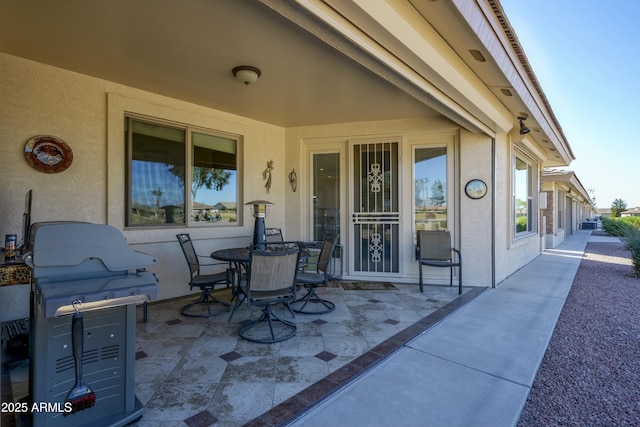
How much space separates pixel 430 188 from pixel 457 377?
135 inches

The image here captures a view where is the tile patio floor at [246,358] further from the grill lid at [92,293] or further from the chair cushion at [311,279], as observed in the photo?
the grill lid at [92,293]

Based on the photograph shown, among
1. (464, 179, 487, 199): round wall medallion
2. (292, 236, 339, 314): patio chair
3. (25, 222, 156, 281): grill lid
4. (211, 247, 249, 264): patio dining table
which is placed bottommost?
(292, 236, 339, 314): patio chair

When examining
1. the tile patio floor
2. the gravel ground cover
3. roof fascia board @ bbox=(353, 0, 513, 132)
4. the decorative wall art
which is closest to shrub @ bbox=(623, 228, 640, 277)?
the gravel ground cover

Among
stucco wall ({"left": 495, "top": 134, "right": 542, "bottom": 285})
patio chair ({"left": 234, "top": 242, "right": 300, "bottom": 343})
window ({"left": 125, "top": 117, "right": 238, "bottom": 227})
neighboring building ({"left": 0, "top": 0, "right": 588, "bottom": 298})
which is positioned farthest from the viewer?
stucco wall ({"left": 495, "top": 134, "right": 542, "bottom": 285})

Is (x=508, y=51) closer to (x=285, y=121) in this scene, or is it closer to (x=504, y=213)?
(x=504, y=213)

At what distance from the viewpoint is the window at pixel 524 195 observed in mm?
6296

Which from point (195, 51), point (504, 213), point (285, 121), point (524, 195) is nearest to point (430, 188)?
point (504, 213)

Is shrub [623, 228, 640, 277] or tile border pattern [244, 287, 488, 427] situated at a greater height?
shrub [623, 228, 640, 277]

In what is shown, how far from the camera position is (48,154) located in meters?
3.26

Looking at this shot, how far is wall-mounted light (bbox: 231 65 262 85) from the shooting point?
3.24 meters

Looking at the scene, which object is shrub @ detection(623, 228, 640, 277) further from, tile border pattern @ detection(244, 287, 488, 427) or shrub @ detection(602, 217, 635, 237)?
tile border pattern @ detection(244, 287, 488, 427)

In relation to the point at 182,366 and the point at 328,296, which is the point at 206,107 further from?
the point at 182,366

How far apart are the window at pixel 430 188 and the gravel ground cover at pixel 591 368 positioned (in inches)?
80.6

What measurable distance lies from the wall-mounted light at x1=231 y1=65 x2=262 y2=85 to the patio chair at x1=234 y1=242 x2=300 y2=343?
1845mm
